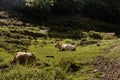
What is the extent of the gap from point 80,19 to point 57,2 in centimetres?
909

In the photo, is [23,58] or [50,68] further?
[23,58]

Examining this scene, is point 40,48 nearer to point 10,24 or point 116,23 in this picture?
point 10,24

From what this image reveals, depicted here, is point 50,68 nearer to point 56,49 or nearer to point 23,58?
point 23,58

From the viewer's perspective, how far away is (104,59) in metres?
38.8

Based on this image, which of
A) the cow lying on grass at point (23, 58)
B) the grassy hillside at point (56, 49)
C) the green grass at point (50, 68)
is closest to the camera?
the green grass at point (50, 68)

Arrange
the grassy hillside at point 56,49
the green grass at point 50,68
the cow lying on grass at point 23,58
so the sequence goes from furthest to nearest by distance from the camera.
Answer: the cow lying on grass at point 23,58, the grassy hillside at point 56,49, the green grass at point 50,68

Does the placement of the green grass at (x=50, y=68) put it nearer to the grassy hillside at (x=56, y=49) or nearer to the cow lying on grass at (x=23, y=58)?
the grassy hillside at (x=56, y=49)

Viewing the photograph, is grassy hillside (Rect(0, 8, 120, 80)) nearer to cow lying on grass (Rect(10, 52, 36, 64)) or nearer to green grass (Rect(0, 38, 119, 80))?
green grass (Rect(0, 38, 119, 80))

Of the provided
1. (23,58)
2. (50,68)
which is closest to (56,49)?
(23,58)

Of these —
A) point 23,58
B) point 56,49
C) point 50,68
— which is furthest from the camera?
point 56,49

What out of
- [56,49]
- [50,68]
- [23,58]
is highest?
[50,68]

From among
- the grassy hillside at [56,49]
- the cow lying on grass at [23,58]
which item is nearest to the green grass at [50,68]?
the grassy hillside at [56,49]

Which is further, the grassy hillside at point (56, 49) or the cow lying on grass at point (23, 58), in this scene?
the cow lying on grass at point (23, 58)

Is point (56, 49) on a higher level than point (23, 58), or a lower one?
lower
